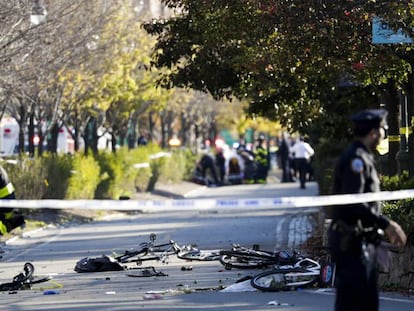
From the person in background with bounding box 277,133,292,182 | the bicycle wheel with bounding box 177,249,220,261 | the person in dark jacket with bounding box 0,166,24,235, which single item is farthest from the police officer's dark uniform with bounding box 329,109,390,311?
the person in background with bounding box 277,133,292,182

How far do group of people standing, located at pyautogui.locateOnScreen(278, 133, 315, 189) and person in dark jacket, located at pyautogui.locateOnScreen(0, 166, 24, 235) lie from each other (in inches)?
873

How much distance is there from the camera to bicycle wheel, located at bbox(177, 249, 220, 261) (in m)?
16.1

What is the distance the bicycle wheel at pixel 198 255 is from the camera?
52.9 feet

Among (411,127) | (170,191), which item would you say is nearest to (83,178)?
(170,191)

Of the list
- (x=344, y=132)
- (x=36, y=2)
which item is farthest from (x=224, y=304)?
(x=344, y=132)

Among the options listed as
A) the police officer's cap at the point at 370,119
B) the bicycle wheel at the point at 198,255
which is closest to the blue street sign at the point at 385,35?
the bicycle wheel at the point at 198,255

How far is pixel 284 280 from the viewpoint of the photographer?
504 inches

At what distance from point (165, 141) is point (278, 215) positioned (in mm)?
24606

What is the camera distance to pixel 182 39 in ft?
64.6

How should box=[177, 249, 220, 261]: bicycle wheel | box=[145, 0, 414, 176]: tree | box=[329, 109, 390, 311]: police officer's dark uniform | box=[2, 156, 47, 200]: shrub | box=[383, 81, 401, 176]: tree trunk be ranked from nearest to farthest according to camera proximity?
box=[329, 109, 390, 311]: police officer's dark uniform → box=[145, 0, 414, 176]: tree → box=[177, 249, 220, 261]: bicycle wheel → box=[383, 81, 401, 176]: tree trunk → box=[2, 156, 47, 200]: shrub

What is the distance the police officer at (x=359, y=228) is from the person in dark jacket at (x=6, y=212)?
7.18m

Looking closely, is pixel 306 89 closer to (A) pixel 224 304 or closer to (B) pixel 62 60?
(B) pixel 62 60

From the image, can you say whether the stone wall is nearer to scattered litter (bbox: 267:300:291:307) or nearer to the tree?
scattered litter (bbox: 267:300:291:307)

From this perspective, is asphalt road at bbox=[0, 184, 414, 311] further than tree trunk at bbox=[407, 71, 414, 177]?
No
